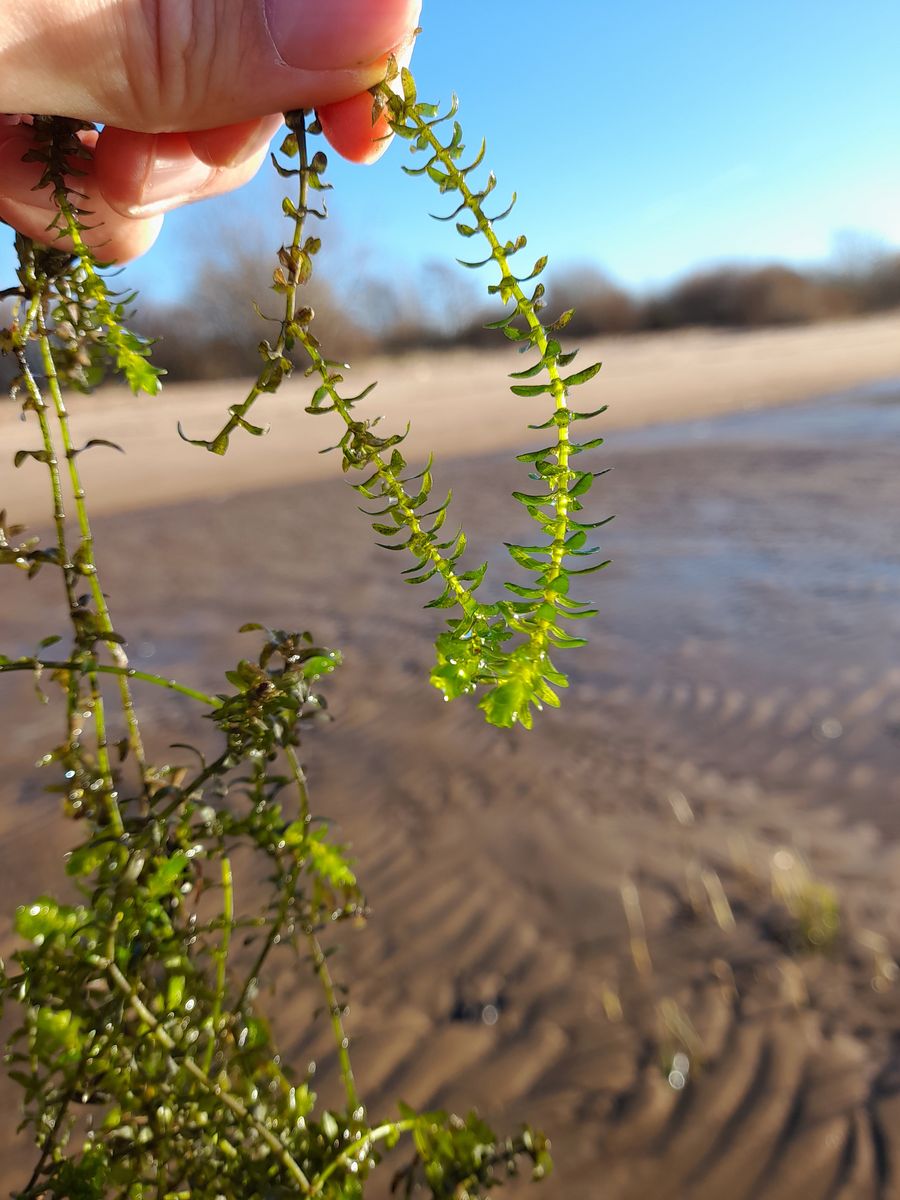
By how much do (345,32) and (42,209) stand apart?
0.73 m

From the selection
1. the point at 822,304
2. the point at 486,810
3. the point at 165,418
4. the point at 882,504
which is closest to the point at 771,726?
the point at 486,810

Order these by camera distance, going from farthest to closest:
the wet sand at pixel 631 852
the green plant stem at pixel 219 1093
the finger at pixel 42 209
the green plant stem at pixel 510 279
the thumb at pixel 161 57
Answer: the wet sand at pixel 631 852
the finger at pixel 42 209
the thumb at pixel 161 57
the green plant stem at pixel 219 1093
the green plant stem at pixel 510 279

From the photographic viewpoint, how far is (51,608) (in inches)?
300

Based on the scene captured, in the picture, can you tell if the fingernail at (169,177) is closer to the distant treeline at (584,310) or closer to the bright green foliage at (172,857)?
the bright green foliage at (172,857)

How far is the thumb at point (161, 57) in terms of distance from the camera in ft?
4.30

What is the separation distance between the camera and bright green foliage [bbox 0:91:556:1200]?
2.92ft

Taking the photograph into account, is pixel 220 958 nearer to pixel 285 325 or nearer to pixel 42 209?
pixel 285 325

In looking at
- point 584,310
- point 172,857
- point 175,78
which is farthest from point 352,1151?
point 584,310

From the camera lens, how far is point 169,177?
1.66 meters

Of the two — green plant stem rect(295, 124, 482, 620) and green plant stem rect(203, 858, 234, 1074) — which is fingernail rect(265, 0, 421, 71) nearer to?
green plant stem rect(295, 124, 482, 620)

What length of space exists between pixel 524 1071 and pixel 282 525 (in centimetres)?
819

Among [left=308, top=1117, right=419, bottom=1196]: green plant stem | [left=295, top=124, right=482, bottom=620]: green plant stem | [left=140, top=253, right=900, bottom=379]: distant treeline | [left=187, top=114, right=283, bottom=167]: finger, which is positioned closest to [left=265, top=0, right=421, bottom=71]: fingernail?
[left=187, top=114, right=283, bottom=167]: finger

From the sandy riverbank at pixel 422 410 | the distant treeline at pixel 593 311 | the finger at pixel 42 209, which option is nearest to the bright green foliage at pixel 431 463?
the finger at pixel 42 209

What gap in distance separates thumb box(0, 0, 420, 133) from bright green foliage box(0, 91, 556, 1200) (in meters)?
0.38
